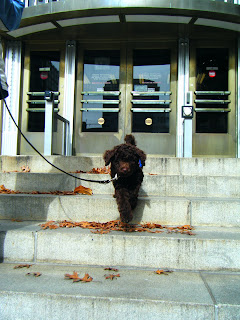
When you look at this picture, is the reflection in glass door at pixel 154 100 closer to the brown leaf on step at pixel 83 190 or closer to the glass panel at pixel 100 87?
the glass panel at pixel 100 87

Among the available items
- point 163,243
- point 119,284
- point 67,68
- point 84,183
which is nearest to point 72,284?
point 119,284

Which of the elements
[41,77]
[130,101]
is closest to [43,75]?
[41,77]

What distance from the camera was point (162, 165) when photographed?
4.80m

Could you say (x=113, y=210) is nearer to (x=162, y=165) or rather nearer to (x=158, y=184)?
(x=158, y=184)

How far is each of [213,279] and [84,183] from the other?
7.58ft

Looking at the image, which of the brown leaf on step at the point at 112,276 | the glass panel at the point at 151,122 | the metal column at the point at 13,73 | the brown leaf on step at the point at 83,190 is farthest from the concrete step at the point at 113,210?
the metal column at the point at 13,73

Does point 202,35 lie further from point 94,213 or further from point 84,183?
point 94,213

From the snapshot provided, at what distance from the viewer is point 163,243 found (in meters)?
2.64

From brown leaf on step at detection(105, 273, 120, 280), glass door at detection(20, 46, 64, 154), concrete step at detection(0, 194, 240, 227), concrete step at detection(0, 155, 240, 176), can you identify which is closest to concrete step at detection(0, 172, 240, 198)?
concrete step at detection(0, 194, 240, 227)

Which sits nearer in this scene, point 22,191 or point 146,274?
point 146,274

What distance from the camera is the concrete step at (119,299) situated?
1946mm

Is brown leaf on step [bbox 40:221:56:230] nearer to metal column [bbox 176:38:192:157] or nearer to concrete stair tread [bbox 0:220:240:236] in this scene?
concrete stair tread [bbox 0:220:240:236]

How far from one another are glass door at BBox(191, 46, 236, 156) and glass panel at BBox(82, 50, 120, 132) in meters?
2.10

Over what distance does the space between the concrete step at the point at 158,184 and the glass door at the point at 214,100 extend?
3019 mm
